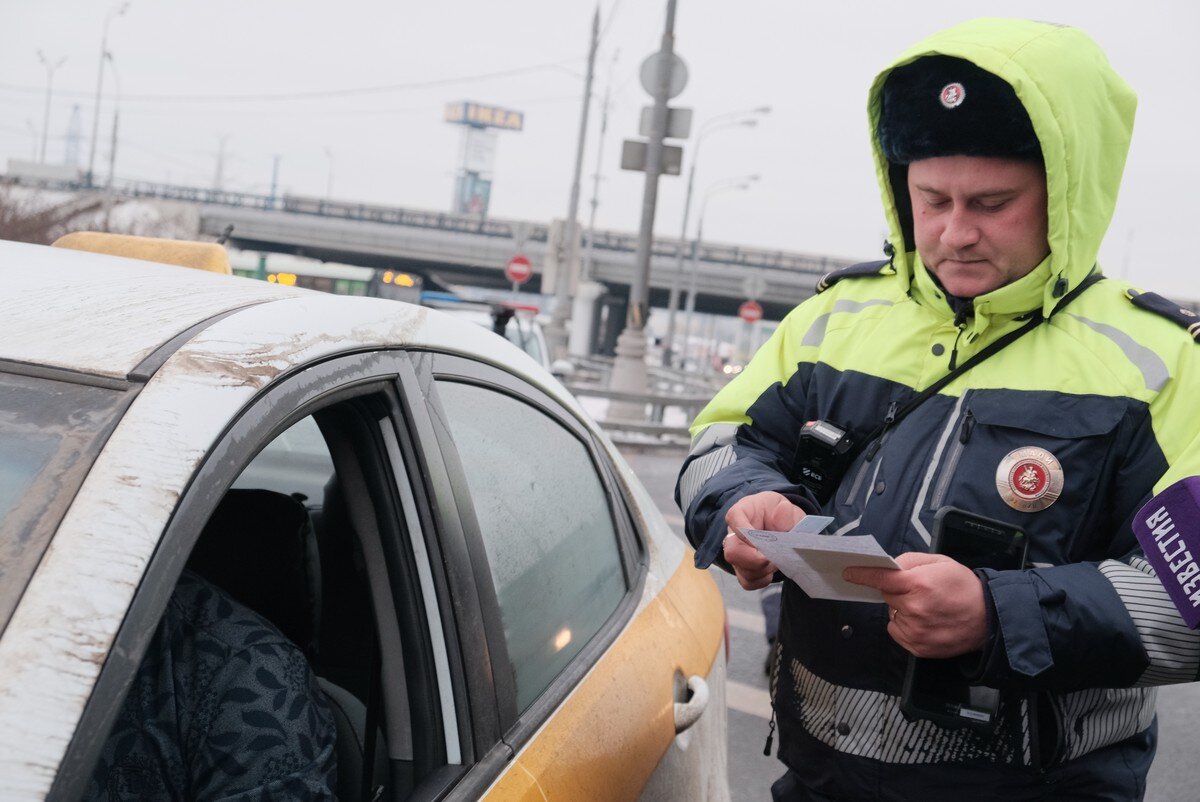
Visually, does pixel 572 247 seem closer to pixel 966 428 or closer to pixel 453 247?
pixel 966 428

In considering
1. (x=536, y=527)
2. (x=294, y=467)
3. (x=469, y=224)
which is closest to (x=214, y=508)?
(x=536, y=527)

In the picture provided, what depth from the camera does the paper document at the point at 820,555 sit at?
160cm

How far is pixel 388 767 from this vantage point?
181 cm

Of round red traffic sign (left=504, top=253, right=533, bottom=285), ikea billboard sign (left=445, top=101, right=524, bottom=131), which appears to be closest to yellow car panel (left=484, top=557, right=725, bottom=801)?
round red traffic sign (left=504, top=253, right=533, bottom=285)

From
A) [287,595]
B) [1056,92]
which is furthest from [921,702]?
[287,595]

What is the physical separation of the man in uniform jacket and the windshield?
39.2 inches

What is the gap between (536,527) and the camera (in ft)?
6.93

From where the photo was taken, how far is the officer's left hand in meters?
1.69

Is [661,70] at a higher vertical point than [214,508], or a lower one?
higher

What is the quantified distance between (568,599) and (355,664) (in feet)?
1.28

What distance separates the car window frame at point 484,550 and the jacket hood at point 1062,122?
80cm

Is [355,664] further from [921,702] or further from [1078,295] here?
[1078,295]

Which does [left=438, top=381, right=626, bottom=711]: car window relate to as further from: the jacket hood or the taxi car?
the jacket hood

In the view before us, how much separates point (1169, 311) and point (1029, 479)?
14.5 inches
